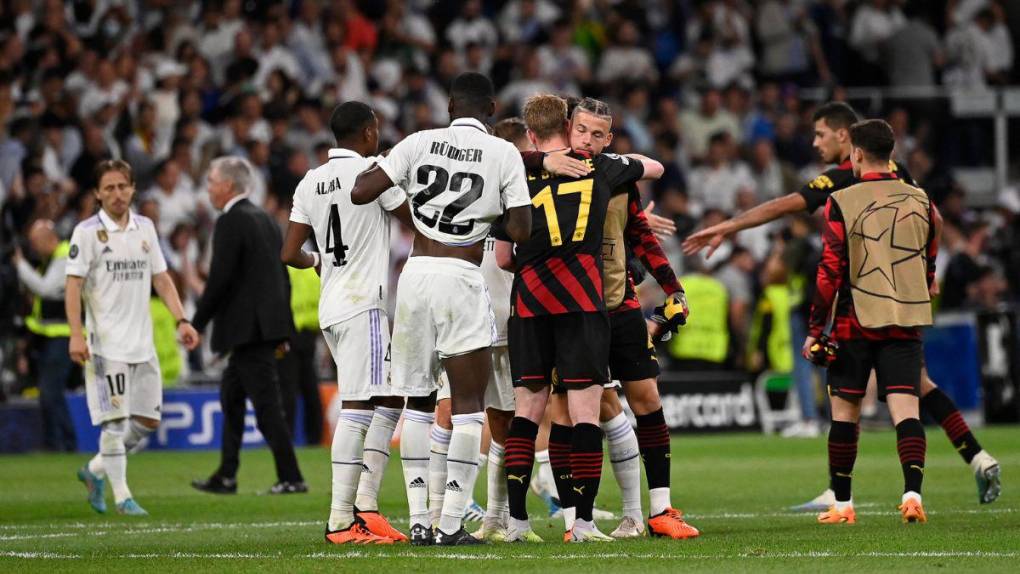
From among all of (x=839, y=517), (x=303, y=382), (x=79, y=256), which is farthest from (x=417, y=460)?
(x=303, y=382)

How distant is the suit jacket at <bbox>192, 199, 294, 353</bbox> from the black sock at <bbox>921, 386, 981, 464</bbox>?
4.99 metres

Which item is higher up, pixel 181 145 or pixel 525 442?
pixel 181 145

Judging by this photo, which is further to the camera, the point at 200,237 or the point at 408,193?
the point at 200,237

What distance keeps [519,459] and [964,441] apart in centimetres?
367

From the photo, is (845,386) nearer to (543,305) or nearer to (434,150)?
(543,305)

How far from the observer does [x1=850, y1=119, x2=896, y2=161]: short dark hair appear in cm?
990

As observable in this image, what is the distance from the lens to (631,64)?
26172 mm

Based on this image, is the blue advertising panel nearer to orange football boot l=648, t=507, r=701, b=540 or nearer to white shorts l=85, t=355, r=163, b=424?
white shorts l=85, t=355, r=163, b=424

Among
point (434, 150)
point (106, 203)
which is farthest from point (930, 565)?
point (106, 203)

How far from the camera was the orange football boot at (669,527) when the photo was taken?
28.9ft

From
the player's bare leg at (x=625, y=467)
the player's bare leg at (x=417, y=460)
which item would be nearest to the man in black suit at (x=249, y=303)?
the player's bare leg at (x=625, y=467)

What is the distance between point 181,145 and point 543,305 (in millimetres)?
12908

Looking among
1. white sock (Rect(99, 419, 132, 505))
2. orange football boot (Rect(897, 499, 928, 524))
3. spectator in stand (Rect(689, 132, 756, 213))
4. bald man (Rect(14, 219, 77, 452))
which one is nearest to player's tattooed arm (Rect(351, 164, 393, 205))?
orange football boot (Rect(897, 499, 928, 524))

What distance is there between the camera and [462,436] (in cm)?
835
